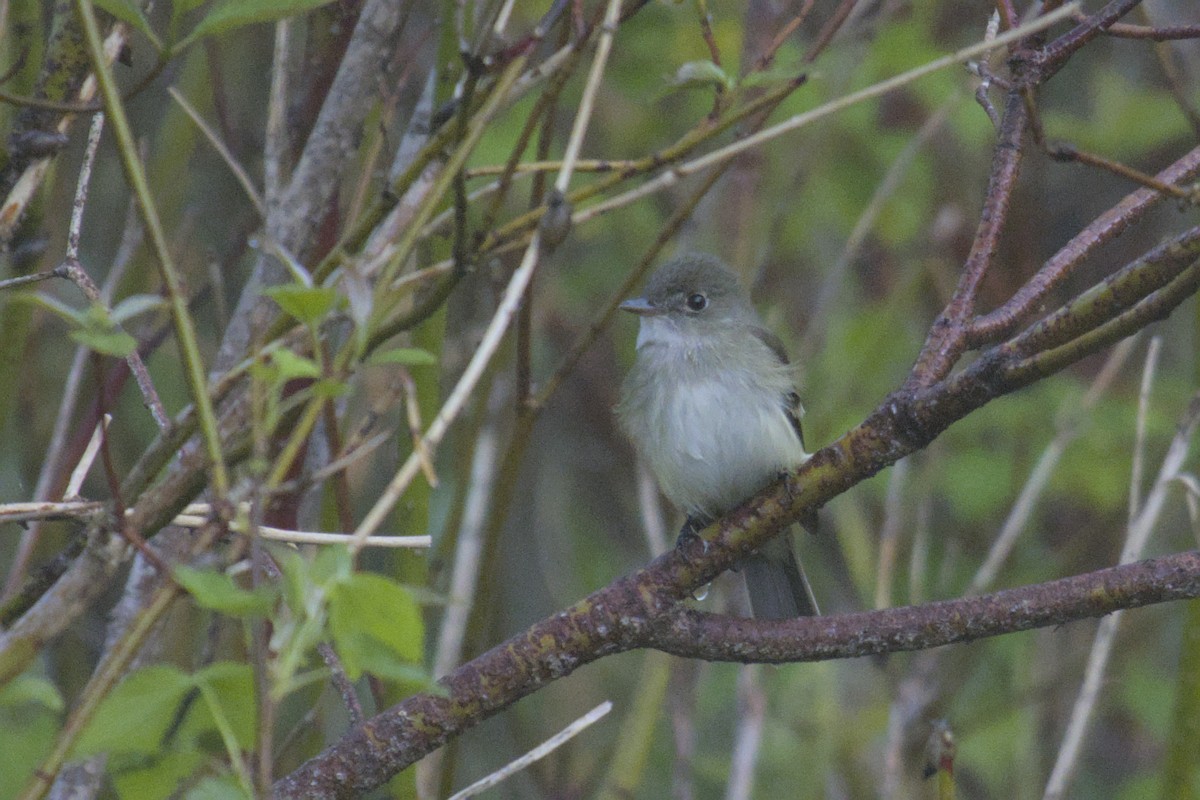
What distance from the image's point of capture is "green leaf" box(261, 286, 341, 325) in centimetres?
123

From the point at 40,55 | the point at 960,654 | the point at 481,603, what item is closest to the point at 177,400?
→ the point at 481,603

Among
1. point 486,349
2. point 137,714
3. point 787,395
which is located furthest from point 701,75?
point 787,395

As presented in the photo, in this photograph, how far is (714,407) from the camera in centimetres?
365

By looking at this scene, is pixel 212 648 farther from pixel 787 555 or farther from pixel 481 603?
pixel 787 555

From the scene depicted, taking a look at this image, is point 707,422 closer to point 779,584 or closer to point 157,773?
point 779,584

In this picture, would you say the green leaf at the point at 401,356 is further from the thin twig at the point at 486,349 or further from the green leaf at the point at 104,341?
the green leaf at the point at 104,341

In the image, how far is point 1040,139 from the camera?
5.65ft

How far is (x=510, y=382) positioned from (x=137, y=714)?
3645 millimetres

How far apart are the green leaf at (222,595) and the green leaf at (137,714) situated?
0.41ft

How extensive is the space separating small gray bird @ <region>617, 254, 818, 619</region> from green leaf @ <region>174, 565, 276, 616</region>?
8.00ft

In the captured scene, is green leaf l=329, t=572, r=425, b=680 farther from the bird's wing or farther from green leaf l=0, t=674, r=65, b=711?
the bird's wing

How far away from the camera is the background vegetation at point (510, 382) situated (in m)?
1.40

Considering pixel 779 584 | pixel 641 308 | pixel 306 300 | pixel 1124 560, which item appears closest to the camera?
pixel 306 300

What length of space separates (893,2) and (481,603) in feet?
8.85
